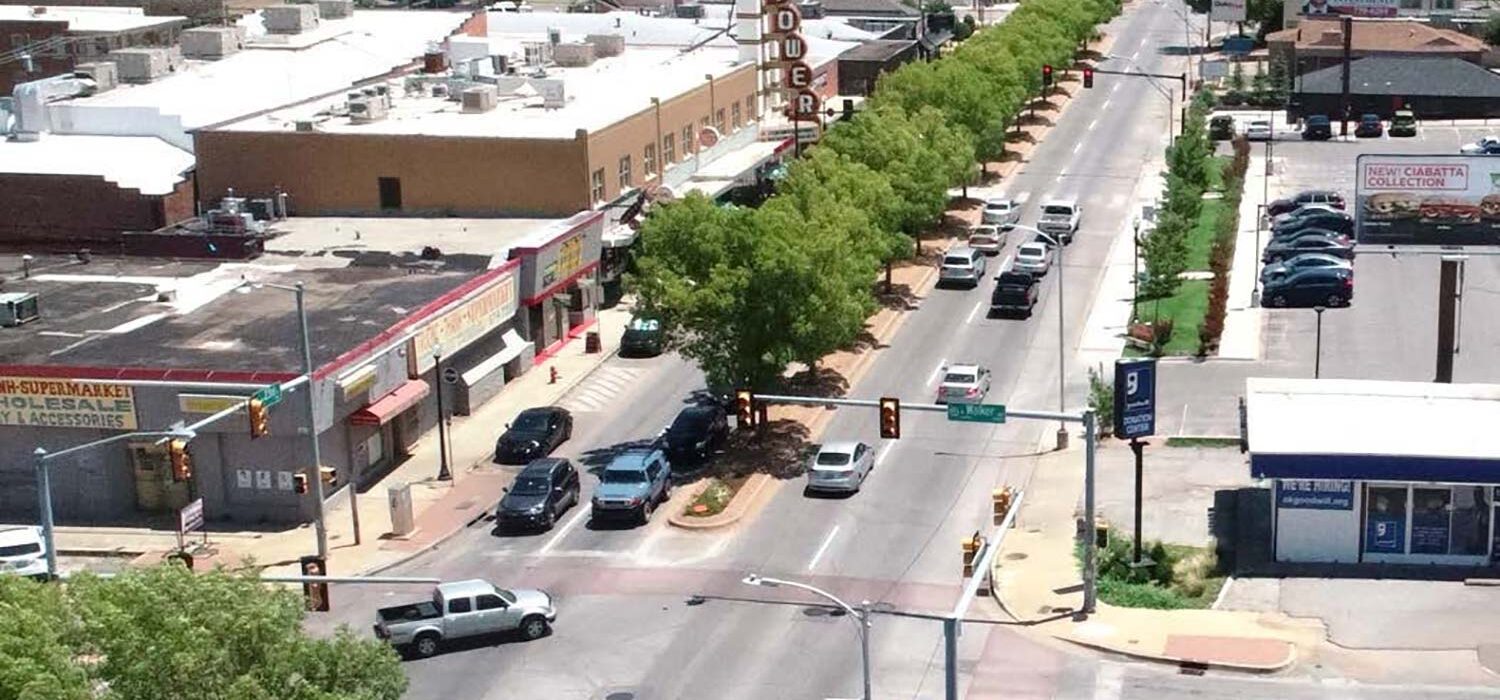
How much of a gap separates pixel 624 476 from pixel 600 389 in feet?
45.9

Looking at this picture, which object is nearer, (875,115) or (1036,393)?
(1036,393)

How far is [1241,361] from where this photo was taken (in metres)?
66.5

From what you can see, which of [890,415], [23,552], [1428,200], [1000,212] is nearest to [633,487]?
[890,415]

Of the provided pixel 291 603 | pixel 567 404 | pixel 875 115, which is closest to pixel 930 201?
pixel 875 115

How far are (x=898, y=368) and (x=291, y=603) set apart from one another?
1556 inches

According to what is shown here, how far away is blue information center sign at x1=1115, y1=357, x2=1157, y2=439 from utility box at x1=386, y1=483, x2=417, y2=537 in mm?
18740

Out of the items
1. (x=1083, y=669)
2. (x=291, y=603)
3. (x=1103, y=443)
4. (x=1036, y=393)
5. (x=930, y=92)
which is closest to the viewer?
(x=291, y=603)

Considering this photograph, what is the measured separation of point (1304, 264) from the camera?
73562 millimetres

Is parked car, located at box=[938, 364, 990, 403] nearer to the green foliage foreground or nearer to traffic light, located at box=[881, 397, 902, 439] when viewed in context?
traffic light, located at box=[881, 397, 902, 439]

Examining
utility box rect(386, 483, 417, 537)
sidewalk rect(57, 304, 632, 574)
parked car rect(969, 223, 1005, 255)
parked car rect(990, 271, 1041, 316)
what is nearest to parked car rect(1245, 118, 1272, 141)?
parked car rect(969, 223, 1005, 255)

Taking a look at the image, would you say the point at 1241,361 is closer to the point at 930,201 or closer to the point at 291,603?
the point at 930,201

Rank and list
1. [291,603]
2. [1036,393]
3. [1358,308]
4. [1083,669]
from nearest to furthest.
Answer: [291,603] < [1083,669] < [1036,393] < [1358,308]

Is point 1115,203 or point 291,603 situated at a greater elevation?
point 291,603

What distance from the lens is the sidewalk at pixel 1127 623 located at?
43625 mm
